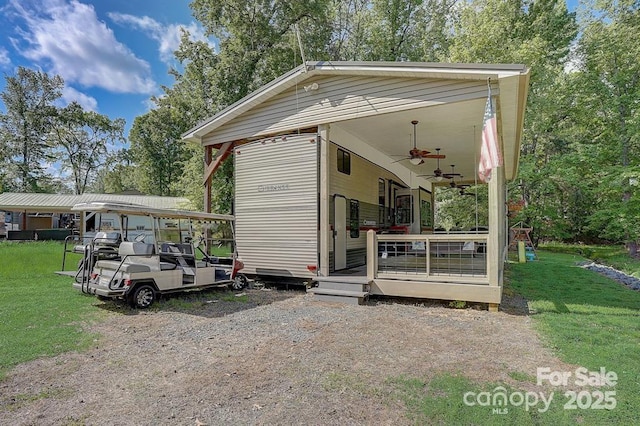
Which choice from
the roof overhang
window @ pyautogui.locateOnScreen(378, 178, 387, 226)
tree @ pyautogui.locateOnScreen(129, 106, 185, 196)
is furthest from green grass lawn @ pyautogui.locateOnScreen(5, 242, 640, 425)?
tree @ pyautogui.locateOnScreen(129, 106, 185, 196)

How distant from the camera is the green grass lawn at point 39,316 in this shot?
435 centimetres

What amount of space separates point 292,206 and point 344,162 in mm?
2289

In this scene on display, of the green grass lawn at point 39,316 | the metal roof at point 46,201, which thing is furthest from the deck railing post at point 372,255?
the metal roof at point 46,201

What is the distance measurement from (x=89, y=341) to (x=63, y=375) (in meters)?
1.11

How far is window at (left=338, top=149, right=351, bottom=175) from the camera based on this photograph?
378 inches

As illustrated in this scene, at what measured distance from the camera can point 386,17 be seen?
24.7m

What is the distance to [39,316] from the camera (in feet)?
18.8

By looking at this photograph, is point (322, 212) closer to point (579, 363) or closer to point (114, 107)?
point (579, 363)

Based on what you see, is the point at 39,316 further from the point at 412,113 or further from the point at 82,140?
the point at 82,140

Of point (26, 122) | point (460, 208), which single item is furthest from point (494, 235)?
point (26, 122)

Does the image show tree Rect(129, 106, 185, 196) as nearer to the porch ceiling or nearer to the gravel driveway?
the porch ceiling

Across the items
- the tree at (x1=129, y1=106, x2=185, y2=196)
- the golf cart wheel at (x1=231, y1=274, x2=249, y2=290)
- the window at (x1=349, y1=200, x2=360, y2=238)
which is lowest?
the golf cart wheel at (x1=231, y1=274, x2=249, y2=290)

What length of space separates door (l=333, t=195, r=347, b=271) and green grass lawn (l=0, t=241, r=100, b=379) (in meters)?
5.24

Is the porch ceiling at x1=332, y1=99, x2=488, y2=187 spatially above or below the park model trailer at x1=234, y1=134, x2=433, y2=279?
above
